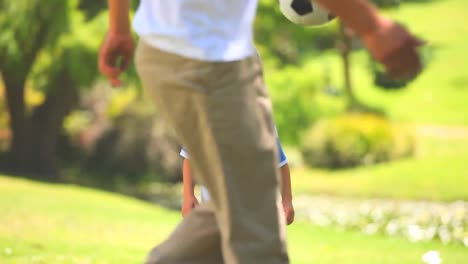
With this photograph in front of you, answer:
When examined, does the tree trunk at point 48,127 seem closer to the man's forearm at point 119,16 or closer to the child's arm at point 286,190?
the child's arm at point 286,190

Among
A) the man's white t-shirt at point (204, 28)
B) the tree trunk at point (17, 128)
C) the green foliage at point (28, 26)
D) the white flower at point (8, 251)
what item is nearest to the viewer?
the man's white t-shirt at point (204, 28)

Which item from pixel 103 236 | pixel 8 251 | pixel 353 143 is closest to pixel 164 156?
pixel 353 143

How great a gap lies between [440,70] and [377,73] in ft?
25.9

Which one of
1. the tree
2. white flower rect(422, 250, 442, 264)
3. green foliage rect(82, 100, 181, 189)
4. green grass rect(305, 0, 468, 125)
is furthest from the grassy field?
green grass rect(305, 0, 468, 125)

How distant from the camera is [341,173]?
15.1m

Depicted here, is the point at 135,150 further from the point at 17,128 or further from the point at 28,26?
the point at 28,26

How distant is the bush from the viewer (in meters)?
15.5

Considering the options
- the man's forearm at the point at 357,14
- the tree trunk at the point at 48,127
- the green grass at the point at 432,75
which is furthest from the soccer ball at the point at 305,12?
the green grass at the point at 432,75

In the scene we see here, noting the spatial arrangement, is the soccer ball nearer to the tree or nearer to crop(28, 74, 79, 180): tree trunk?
the tree

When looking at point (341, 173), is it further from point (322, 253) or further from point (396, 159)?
point (322, 253)

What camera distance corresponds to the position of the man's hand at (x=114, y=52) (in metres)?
2.29

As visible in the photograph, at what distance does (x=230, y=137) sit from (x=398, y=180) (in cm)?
1108

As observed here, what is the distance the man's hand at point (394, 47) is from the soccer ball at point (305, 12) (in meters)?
1.03

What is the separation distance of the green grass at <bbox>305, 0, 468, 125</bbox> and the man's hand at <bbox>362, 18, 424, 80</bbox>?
602 inches
